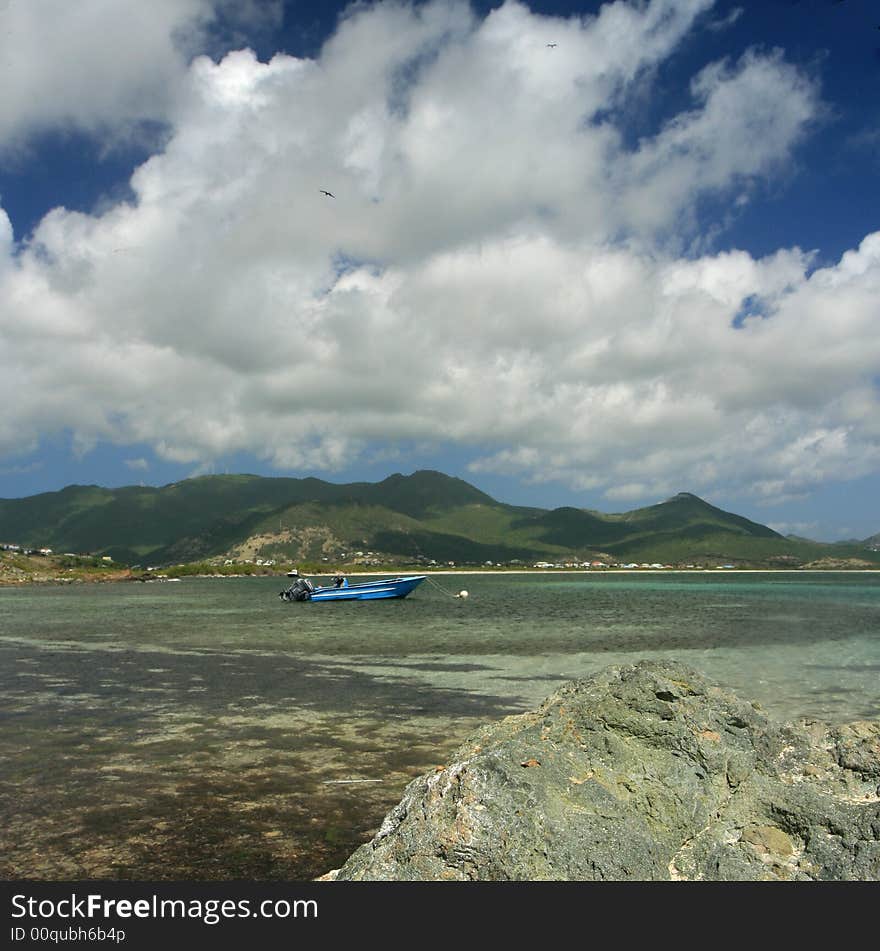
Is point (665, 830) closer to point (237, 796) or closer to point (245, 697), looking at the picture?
point (237, 796)

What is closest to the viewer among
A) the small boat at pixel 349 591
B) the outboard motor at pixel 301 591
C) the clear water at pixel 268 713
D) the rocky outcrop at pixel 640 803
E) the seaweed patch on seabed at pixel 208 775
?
the rocky outcrop at pixel 640 803

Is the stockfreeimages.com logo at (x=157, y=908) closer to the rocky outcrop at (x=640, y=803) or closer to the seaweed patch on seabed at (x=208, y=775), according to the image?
the rocky outcrop at (x=640, y=803)

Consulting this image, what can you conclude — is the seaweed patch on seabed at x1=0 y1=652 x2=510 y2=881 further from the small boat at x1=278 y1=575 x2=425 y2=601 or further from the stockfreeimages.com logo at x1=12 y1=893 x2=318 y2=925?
the small boat at x1=278 y1=575 x2=425 y2=601

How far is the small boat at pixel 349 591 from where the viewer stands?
102312mm

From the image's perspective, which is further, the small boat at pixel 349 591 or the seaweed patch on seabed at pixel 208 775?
the small boat at pixel 349 591

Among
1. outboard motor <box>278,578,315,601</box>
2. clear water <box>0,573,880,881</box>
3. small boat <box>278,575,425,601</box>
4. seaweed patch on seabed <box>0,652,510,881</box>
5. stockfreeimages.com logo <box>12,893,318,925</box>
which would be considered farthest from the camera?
small boat <box>278,575,425,601</box>

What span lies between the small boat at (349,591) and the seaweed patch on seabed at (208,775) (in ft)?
248

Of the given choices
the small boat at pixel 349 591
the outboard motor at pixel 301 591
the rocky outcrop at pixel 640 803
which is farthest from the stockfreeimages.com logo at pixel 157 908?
the outboard motor at pixel 301 591

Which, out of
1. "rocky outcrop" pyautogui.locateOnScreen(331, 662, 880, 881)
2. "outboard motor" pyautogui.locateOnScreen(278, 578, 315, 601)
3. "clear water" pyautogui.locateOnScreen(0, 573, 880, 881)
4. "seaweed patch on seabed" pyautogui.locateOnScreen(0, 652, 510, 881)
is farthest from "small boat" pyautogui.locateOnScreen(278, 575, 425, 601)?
"rocky outcrop" pyautogui.locateOnScreen(331, 662, 880, 881)

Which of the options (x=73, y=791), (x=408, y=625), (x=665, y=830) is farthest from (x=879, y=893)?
(x=408, y=625)

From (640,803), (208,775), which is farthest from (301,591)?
(640,803)

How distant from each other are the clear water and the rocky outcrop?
4.01 metres

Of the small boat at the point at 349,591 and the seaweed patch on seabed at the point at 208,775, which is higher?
the seaweed patch on seabed at the point at 208,775

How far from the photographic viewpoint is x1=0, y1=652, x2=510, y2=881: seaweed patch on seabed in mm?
10617
